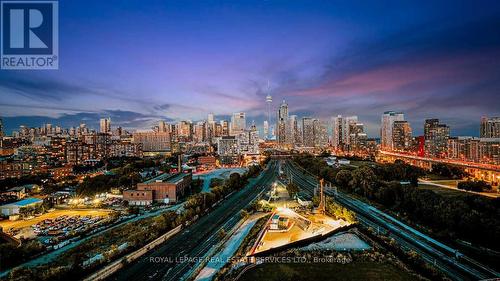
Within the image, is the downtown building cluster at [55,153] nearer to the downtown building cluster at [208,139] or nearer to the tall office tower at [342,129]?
the downtown building cluster at [208,139]

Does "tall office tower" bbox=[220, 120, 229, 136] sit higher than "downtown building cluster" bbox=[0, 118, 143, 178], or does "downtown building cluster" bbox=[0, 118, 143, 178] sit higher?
"tall office tower" bbox=[220, 120, 229, 136]

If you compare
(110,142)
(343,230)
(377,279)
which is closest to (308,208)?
(343,230)

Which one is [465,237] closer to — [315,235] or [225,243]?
[315,235]

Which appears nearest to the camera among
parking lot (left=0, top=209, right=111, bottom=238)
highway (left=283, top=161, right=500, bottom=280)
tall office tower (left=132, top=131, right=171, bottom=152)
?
highway (left=283, top=161, right=500, bottom=280)

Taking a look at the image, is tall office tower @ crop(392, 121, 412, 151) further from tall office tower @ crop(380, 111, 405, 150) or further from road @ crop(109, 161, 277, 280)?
road @ crop(109, 161, 277, 280)

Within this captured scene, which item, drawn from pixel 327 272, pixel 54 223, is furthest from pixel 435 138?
pixel 54 223

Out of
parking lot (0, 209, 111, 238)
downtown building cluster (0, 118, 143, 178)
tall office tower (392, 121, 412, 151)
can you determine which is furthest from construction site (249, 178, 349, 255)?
tall office tower (392, 121, 412, 151)
